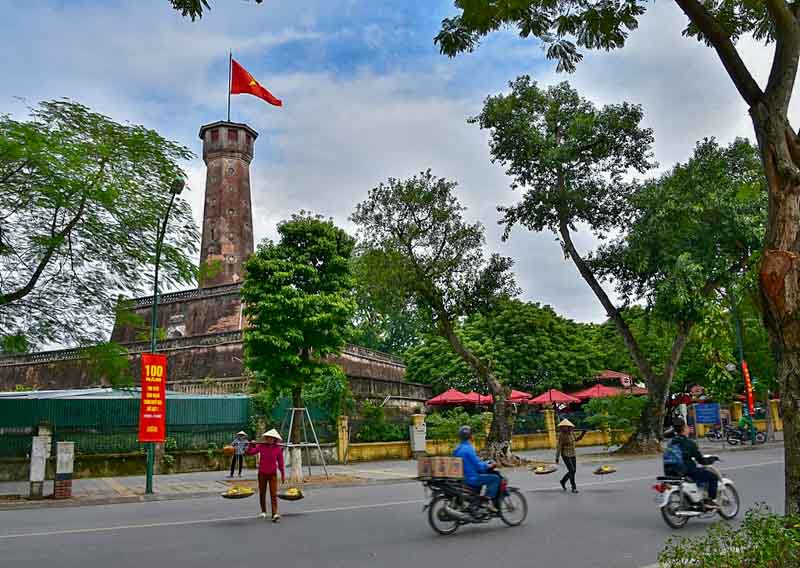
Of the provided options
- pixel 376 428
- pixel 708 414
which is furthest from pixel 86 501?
pixel 708 414

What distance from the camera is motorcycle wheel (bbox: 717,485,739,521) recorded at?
387 inches

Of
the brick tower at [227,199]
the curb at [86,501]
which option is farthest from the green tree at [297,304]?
the brick tower at [227,199]

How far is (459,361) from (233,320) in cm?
1321

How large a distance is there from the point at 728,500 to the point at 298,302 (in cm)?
1298

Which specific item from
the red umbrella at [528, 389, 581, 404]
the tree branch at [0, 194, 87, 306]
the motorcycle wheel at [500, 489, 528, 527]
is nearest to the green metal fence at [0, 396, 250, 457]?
the tree branch at [0, 194, 87, 306]

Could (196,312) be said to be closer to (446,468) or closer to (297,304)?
(297,304)

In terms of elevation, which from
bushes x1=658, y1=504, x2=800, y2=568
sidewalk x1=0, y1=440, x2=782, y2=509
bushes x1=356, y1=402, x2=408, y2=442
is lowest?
sidewalk x1=0, y1=440, x2=782, y2=509

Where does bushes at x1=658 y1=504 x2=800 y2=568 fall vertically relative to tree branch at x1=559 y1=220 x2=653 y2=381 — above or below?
below

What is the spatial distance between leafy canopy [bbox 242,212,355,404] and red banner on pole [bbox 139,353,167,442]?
3.25 metres

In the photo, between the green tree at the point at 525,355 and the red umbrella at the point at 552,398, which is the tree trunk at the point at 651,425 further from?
the green tree at the point at 525,355

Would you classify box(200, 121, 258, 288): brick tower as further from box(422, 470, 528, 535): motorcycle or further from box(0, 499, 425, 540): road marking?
box(422, 470, 528, 535): motorcycle

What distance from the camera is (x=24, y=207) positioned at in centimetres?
1507

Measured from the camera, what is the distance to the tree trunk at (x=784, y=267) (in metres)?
6.32

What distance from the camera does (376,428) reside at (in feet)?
94.5
